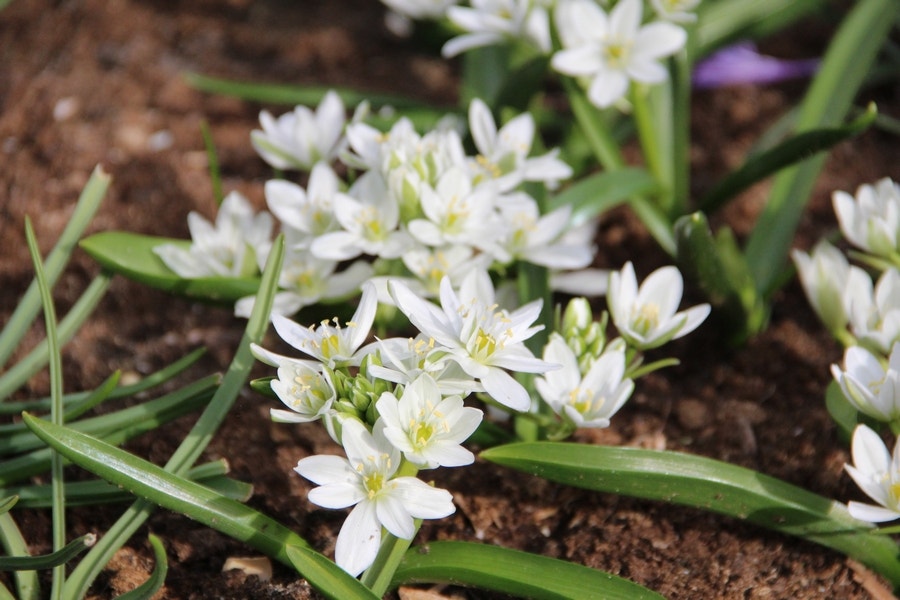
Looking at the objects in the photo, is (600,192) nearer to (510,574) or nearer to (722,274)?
(722,274)

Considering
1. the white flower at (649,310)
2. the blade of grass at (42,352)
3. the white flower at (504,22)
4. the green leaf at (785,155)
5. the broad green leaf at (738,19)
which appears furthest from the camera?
the broad green leaf at (738,19)

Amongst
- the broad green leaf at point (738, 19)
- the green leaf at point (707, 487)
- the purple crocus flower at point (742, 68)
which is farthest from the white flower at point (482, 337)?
the purple crocus flower at point (742, 68)

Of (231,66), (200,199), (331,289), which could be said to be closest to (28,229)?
(331,289)

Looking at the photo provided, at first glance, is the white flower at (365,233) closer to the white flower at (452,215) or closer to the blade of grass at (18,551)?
the white flower at (452,215)

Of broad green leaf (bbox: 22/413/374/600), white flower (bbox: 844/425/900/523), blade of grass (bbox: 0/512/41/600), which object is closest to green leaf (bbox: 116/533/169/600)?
broad green leaf (bbox: 22/413/374/600)

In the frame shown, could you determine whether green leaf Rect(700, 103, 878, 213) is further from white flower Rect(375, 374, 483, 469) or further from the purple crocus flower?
white flower Rect(375, 374, 483, 469)

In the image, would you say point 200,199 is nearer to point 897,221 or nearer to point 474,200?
point 474,200

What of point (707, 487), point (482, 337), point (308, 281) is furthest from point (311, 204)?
point (707, 487)
